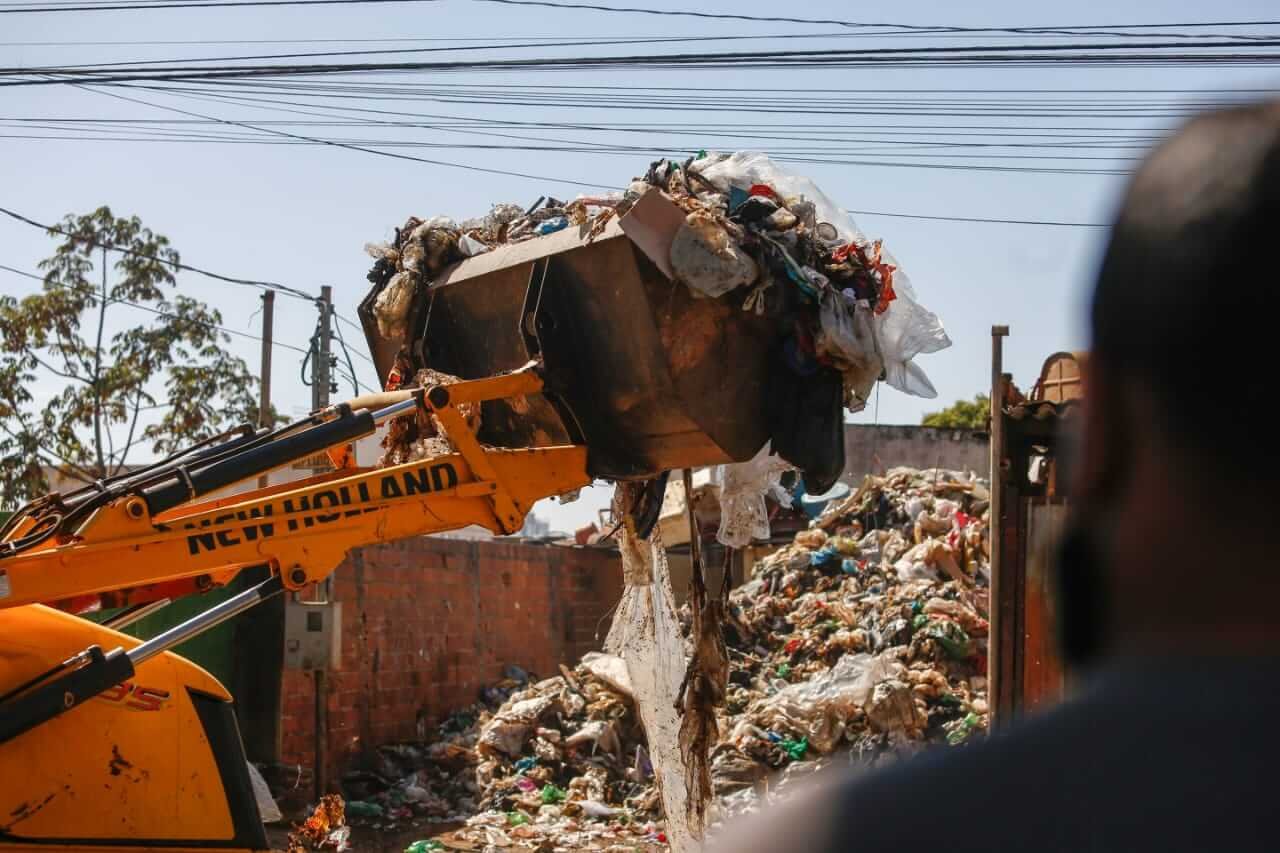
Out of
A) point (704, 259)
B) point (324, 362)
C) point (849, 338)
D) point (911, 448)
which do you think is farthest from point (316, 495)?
point (911, 448)

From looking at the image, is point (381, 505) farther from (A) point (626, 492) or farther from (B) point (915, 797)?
(B) point (915, 797)

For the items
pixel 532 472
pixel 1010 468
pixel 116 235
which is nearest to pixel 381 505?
pixel 532 472

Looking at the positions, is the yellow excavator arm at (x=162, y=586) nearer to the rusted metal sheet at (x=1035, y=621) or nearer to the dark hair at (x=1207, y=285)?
the rusted metal sheet at (x=1035, y=621)

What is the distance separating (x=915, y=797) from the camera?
3.02ft


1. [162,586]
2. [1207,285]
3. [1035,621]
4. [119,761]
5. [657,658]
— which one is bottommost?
[657,658]

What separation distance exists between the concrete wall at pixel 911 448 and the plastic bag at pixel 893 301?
74.3 feet

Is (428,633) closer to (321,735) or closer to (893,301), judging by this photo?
(321,735)

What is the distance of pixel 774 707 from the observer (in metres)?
12.6

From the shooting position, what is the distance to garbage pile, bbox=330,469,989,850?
11.8m

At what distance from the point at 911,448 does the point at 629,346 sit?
24080mm

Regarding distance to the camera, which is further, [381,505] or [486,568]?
[486,568]

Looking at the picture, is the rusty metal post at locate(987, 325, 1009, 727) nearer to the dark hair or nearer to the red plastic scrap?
the red plastic scrap

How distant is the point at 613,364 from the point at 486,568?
10959mm

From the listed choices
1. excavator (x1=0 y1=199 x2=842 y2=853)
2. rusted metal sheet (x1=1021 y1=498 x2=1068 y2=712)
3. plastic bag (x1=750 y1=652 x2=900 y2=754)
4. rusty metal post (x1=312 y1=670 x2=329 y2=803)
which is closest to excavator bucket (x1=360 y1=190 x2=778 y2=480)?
excavator (x1=0 y1=199 x2=842 y2=853)
